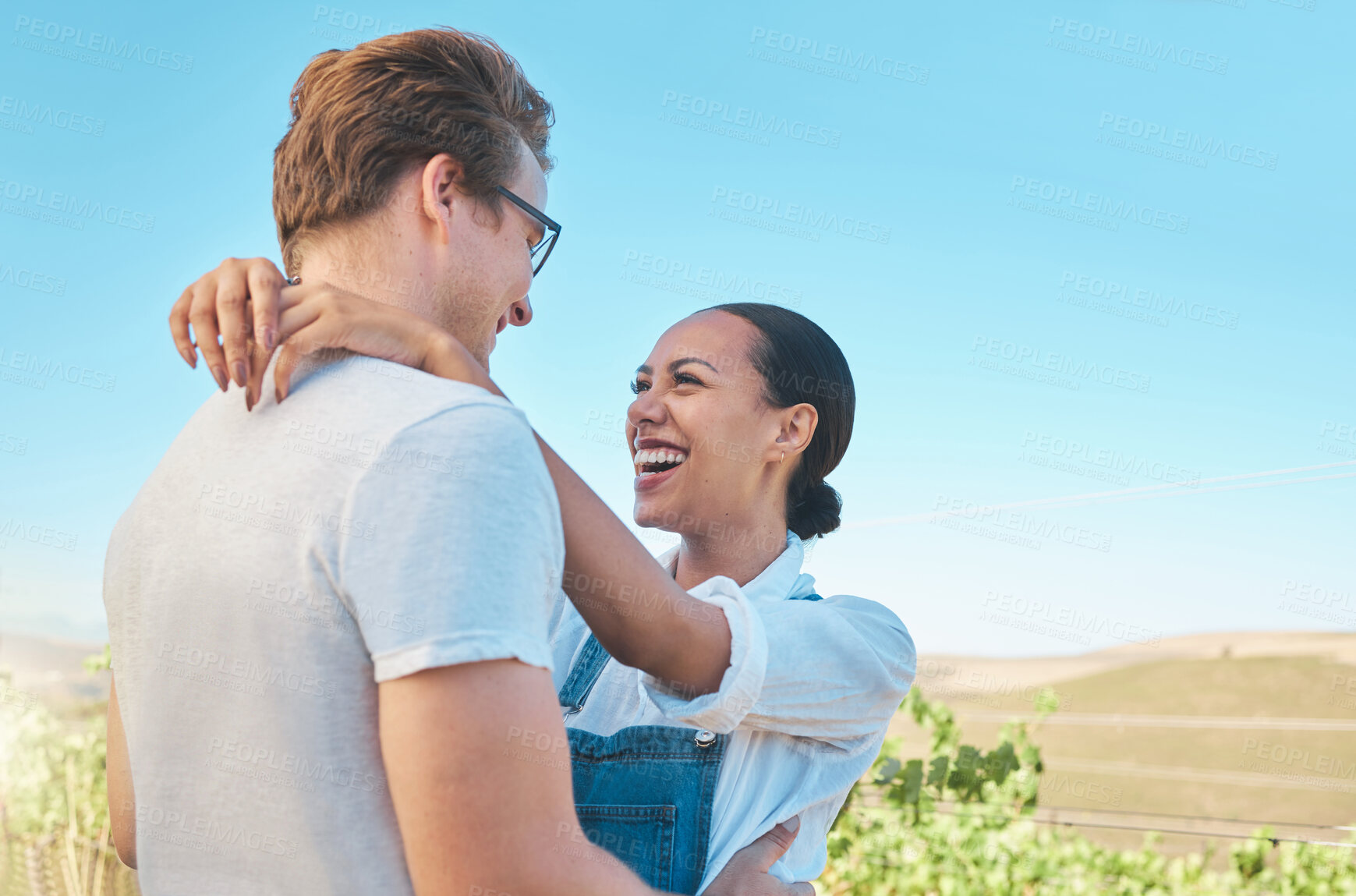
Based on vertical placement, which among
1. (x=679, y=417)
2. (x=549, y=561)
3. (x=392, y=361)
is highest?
(x=679, y=417)

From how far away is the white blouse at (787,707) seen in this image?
1559 mm

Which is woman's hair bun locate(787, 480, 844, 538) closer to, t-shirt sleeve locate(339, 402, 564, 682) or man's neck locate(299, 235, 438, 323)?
man's neck locate(299, 235, 438, 323)

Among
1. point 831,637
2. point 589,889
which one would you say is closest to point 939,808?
point 831,637

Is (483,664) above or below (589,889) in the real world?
above

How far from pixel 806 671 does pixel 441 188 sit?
3.18ft

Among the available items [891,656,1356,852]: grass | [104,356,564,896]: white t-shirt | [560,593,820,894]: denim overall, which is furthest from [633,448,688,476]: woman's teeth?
[891,656,1356,852]: grass

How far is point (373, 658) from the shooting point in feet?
3.24

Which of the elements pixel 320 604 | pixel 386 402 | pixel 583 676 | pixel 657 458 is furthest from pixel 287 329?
pixel 657 458

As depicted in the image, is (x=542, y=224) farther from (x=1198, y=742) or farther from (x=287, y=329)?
(x=1198, y=742)

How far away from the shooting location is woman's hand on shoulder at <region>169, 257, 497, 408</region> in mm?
1161

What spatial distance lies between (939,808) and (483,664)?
394 centimetres

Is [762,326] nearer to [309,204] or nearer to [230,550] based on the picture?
[309,204]

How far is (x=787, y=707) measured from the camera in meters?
1.65

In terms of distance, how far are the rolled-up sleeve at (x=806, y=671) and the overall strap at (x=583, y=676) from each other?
38 cm
